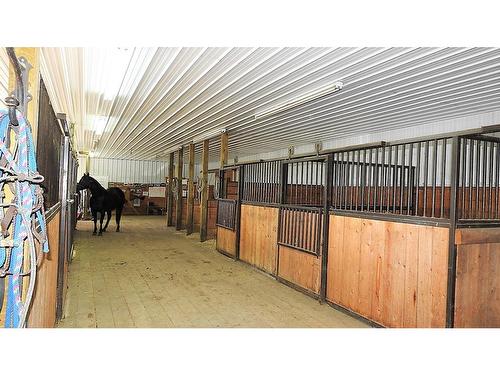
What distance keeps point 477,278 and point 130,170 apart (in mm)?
16215

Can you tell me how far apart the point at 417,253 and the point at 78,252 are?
17.1 ft

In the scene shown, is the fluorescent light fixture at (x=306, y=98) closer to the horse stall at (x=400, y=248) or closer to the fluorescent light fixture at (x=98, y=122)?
the horse stall at (x=400, y=248)

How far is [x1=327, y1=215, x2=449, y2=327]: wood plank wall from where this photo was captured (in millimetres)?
2498

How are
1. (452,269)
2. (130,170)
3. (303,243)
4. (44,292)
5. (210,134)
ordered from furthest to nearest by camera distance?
(130,170)
(210,134)
(303,243)
(452,269)
(44,292)

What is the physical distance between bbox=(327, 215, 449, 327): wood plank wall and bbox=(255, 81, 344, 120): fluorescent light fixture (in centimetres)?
161

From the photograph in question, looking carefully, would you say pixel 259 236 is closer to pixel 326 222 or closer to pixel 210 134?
pixel 326 222

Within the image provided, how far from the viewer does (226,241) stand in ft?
20.3

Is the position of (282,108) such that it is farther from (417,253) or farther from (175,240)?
(175,240)

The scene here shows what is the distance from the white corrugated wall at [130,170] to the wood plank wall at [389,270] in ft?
48.3

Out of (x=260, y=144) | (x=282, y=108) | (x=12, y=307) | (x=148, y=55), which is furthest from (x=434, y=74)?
(x=260, y=144)

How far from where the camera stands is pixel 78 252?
5.85 meters

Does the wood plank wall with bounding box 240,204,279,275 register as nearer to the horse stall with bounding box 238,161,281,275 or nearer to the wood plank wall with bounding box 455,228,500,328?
the horse stall with bounding box 238,161,281,275

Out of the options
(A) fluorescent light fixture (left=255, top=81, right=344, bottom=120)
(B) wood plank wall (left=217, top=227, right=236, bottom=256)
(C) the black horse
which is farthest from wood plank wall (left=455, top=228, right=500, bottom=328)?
(C) the black horse

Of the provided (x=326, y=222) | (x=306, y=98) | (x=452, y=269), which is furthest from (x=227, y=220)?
(x=452, y=269)
